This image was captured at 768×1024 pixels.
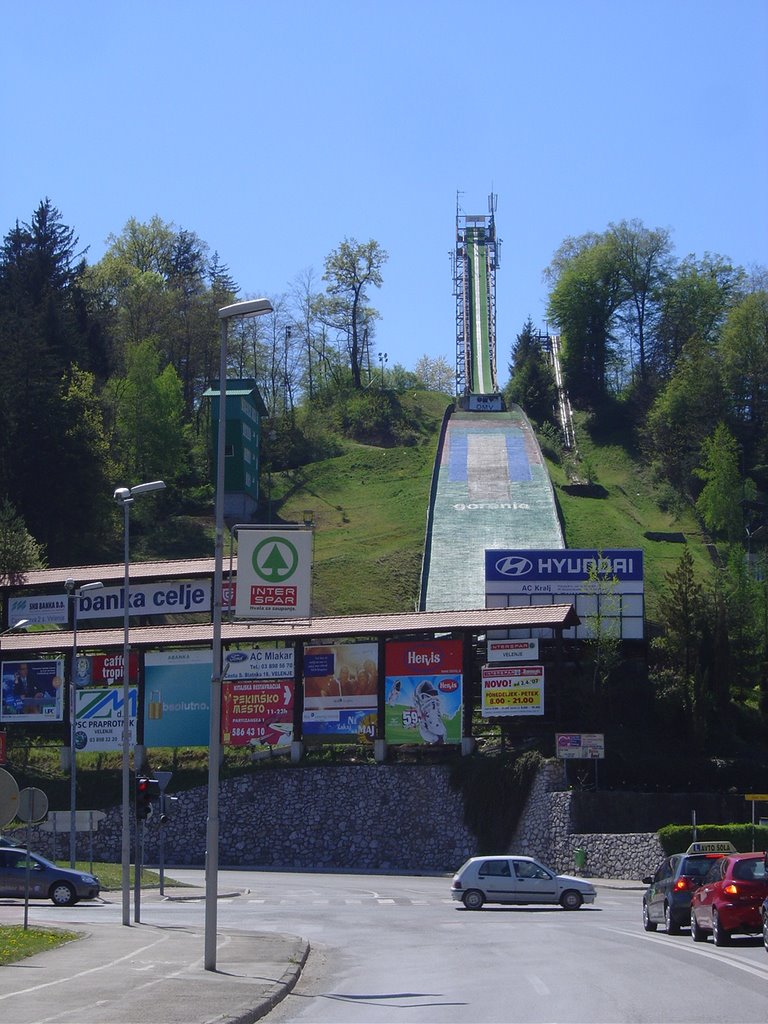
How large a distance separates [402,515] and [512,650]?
4386cm

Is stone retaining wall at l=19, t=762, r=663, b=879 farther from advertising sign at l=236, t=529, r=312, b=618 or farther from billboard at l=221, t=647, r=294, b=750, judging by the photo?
advertising sign at l=236, t=529, r=312, b=618

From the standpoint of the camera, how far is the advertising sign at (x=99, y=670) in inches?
2109

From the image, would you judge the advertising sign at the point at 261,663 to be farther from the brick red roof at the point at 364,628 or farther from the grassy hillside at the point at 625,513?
the grassy hillside at the point at 625,513

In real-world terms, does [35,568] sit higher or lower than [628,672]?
higher

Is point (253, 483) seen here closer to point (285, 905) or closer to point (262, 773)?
point (262, 773)

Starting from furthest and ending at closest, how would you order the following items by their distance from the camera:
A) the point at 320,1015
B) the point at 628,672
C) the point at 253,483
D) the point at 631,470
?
the point at 631,470
the point at 253,483
the point at 628,672
the point at 320,1015

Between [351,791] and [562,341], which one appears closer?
[351,791]

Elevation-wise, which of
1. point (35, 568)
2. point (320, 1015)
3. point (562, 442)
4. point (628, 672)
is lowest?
point (320, 1015)

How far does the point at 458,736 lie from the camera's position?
49688mm

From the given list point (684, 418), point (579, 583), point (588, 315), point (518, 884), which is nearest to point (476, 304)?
point (588, 315)

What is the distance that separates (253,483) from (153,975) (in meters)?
68.7

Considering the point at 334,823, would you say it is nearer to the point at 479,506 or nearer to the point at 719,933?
the point at 719,933

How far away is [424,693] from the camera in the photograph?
1981 inches

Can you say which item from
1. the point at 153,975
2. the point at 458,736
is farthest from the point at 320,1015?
the point at 458,736
